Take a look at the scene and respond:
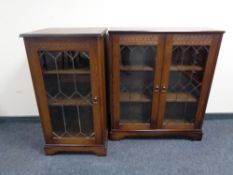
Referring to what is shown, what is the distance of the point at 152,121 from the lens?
1.73m

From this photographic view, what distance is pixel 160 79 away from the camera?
1.55 metres

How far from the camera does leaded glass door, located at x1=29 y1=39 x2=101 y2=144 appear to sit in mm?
1271

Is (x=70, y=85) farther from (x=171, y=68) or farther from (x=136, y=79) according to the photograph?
(x=171, y=68)

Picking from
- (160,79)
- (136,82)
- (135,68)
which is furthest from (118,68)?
(160,79)

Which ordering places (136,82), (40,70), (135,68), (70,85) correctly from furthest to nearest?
(136,82), (135,68), (70,85), (40,70)

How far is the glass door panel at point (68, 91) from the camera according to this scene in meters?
1.33

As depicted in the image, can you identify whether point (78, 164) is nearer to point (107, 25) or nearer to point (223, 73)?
point (107, 25)

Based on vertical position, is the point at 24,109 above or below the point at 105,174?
above

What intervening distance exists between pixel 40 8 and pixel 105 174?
1.58m

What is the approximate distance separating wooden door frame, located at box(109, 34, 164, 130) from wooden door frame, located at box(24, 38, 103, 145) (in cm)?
23

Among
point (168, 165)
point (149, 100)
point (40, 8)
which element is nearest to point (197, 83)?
point (149, 100)

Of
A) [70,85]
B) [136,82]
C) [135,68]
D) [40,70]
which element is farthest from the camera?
[136,82]

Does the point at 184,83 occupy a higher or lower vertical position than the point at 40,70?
lower

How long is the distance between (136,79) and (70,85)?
0.60 m
